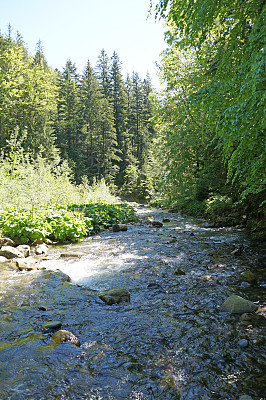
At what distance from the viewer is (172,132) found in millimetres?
15859

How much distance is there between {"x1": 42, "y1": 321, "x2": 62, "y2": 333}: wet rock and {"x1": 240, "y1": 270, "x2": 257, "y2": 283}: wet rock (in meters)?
3.37

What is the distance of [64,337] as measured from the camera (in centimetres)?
285

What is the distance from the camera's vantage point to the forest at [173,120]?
15.6 ft

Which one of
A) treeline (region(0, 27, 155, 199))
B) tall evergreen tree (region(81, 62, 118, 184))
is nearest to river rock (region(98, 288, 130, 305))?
treeline (region(0, 27, 155, 199))

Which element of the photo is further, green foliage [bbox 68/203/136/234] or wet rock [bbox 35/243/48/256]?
green foliage [bbox 68/203/136/234]

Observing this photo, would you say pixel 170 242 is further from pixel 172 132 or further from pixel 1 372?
pixel 172 132

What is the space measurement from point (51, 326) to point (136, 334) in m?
1.06

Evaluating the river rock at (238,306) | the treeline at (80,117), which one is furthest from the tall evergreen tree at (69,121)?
→ the river rock at (238,306)

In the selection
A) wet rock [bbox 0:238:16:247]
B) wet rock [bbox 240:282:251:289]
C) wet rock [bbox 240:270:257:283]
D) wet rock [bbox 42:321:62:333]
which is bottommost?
wet rock [bbox 240:282:251:289]

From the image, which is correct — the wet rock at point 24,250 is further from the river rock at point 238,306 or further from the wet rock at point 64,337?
the river rock at point 238,306

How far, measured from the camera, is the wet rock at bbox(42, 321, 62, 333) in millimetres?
3072

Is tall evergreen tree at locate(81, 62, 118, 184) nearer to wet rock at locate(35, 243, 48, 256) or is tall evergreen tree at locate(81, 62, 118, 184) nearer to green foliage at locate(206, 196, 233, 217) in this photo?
green foliage at locate(206, 196, 233, 217)

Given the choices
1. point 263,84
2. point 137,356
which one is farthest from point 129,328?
point 263,84

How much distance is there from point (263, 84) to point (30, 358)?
15.4ft
